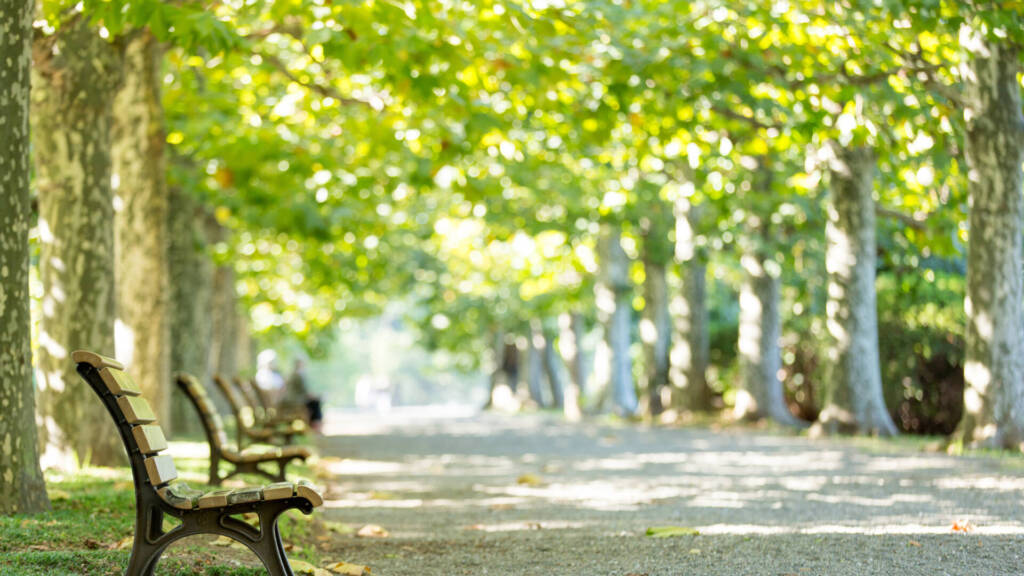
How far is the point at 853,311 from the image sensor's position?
18594 millimetres

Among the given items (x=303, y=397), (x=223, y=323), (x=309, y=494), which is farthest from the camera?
(x=223, y=323)

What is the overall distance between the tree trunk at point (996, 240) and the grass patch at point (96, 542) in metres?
9.24

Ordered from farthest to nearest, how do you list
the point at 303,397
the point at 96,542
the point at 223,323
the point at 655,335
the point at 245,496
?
the point at 655,335 → the point at 223,323 → the point at 303,397 → the point at 96,542 → the point at 245,496

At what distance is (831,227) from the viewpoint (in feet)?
62.4

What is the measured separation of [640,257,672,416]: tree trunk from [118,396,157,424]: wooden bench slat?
72.8 feet

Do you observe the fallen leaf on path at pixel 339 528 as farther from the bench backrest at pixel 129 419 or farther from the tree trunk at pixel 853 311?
the tree trunk at pixel 853 311

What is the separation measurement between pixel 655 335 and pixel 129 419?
22944 millimetres

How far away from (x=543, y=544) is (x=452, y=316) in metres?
33.0

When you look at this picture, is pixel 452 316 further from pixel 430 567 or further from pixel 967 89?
pixel 430 567

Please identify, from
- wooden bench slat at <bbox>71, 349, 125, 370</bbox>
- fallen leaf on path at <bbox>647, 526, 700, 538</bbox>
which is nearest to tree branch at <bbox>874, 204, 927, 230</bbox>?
fallen leaf on path at <bbox>647, 526, 700, 538</bbox>

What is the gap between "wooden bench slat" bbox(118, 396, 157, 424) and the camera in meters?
5.43

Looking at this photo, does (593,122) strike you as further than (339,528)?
Yes

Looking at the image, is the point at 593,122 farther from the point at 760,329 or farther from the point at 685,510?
the point at 760,329

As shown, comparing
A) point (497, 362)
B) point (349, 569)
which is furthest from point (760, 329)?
point (497, 362)
